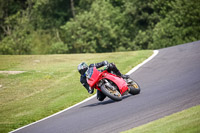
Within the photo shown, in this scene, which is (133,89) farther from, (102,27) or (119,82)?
(102,27)

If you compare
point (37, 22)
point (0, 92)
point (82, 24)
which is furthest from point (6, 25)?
point (0, 92)

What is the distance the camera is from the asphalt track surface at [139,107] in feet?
29.5

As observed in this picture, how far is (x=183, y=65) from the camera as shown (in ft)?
52.1

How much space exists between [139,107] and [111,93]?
1.44 m

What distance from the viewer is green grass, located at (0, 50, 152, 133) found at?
1333 cm

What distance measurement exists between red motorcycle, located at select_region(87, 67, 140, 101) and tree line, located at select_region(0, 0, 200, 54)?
34922 millimetres

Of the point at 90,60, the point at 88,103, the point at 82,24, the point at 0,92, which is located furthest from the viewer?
the point at 82,24

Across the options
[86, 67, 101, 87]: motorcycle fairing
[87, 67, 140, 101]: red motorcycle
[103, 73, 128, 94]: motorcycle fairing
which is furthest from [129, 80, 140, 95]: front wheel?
[86, 67, 101, 87]: motorcycle fairing

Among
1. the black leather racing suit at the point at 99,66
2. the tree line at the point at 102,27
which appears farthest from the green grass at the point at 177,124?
the tree line at the point at 102,27

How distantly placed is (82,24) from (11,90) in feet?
111

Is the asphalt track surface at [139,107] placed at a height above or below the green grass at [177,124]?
below

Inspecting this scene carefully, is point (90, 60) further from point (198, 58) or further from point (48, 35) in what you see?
point (48, 35)

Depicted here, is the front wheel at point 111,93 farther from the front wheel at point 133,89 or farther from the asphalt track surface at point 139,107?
the front wheel at point 133,89

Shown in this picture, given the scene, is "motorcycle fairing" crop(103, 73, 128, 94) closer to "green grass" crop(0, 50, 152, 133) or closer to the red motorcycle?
the red motorcycle
